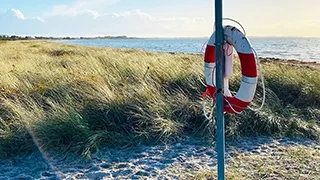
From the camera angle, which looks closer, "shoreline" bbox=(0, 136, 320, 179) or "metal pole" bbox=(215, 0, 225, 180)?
"metal pole" bbox=(215, 0, 225, 180)

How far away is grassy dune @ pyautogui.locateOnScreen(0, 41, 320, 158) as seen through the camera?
3834 millimetres

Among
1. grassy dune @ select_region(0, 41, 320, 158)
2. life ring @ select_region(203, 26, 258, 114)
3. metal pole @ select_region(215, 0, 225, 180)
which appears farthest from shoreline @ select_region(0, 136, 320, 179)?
life ring @ select_region(203, 26, 258, 114)

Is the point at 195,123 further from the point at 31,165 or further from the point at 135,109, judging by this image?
the point at 31,165

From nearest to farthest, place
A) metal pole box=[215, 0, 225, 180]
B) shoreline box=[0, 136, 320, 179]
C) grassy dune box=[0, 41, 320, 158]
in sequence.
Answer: metal pole box=[215, 0, 225, 180] < shoreline box=[0, 136, 320, 179] < grassy dune box=[0, 41, 320, 158]

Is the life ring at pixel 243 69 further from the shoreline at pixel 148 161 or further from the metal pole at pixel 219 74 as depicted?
the shoreline at pixel 148 161

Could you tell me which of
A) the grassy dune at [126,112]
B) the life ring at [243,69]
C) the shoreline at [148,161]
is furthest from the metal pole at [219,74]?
the grassy dune at [126,112]

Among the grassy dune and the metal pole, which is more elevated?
the metal pole

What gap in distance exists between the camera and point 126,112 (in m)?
4.35

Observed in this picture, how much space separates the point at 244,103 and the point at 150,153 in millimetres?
1503

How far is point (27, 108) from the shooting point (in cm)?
451

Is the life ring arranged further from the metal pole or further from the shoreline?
the shoreline

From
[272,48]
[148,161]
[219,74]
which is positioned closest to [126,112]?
[148,161]

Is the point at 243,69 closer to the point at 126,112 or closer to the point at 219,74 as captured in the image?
the point at 219,74

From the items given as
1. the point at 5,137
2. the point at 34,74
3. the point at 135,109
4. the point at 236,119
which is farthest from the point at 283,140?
the point at 34,74
